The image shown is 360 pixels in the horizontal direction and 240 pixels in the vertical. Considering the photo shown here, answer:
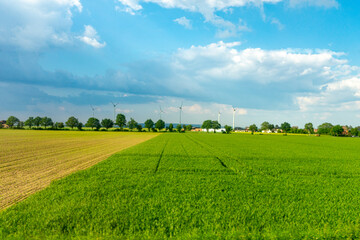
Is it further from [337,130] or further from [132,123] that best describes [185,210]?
[337,130]

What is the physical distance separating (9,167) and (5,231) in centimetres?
1459

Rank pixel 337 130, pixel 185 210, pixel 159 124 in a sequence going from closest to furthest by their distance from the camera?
pixel 185 210
pixel 337 130
pixel 159 124

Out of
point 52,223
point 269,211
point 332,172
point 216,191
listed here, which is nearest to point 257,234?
point 269,211

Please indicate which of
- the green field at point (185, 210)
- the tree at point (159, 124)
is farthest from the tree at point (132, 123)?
the green field at point (185, 210)

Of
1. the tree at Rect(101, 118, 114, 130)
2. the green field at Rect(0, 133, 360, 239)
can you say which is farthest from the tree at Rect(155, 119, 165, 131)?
the green field at Rect(0, 133, 360, 239)

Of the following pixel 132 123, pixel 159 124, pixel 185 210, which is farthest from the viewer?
pixel 159 124

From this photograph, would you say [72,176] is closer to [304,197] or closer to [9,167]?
[9,167]

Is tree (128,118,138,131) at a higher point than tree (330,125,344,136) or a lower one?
higher

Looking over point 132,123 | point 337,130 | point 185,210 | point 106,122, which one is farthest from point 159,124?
point 185,210

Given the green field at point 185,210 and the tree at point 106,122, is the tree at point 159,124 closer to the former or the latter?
the tree at point 106,122

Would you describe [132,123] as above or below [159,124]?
above

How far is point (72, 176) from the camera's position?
43.7ft

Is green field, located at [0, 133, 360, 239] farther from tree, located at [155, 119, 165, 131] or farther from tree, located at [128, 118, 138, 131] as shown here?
tree, located at [128, 118, 138, 131]

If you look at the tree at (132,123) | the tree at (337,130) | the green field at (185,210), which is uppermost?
the tree at (132,123)
